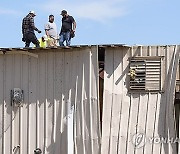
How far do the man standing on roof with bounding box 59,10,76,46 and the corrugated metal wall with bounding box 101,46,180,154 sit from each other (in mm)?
1656

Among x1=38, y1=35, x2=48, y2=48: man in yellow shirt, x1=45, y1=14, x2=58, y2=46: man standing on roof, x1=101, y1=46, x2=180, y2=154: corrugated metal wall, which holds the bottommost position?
x1=101, y1=46, x2=180, y2=154: corrugated metal wall

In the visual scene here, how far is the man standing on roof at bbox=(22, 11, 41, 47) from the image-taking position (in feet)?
54.1

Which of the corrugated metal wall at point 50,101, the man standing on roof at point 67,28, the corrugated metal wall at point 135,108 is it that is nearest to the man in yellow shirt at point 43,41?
the man standing on roof at point 67,28

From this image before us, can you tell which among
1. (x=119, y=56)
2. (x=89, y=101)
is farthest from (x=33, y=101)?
(x=119, y=56)

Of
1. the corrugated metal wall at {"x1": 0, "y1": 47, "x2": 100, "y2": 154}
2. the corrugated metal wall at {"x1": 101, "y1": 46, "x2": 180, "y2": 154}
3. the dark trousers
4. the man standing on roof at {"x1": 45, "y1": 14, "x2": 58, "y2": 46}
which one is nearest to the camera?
the corrugated metal wall at {"x1": 101, "y1": 46, "x2": 180, "y2": 154}

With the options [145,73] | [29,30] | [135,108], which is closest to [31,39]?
[29,30]

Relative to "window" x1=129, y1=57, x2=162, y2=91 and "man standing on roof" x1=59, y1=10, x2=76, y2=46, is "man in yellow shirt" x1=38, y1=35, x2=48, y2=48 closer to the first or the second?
"man standing on roof" x1=59, y1=10, x2=76, y2=46

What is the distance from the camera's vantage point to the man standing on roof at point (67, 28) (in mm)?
16641

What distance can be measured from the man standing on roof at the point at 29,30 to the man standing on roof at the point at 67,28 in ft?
2.40

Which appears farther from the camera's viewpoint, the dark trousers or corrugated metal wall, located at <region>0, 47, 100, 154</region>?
the dark trousers

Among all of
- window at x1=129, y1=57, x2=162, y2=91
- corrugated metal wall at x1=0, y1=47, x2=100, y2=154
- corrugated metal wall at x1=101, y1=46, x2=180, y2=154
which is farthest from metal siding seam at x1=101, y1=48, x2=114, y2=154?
window at x1=129, y1=57, x2=162, y2=91

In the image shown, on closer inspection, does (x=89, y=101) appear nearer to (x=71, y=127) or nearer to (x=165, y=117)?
(x=71, y=127)

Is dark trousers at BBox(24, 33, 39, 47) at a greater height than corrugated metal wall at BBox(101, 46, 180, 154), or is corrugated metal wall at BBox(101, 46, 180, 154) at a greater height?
dark trousers at BBox(24, 33, 39, 47)

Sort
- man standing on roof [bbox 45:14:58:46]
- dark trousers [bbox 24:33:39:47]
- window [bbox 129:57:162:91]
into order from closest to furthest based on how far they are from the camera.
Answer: window [bbox 129:57:162:91] < dark trousers [bbox 24:33:39:47] < man standing on roof [bbox 45:14:58:46]
